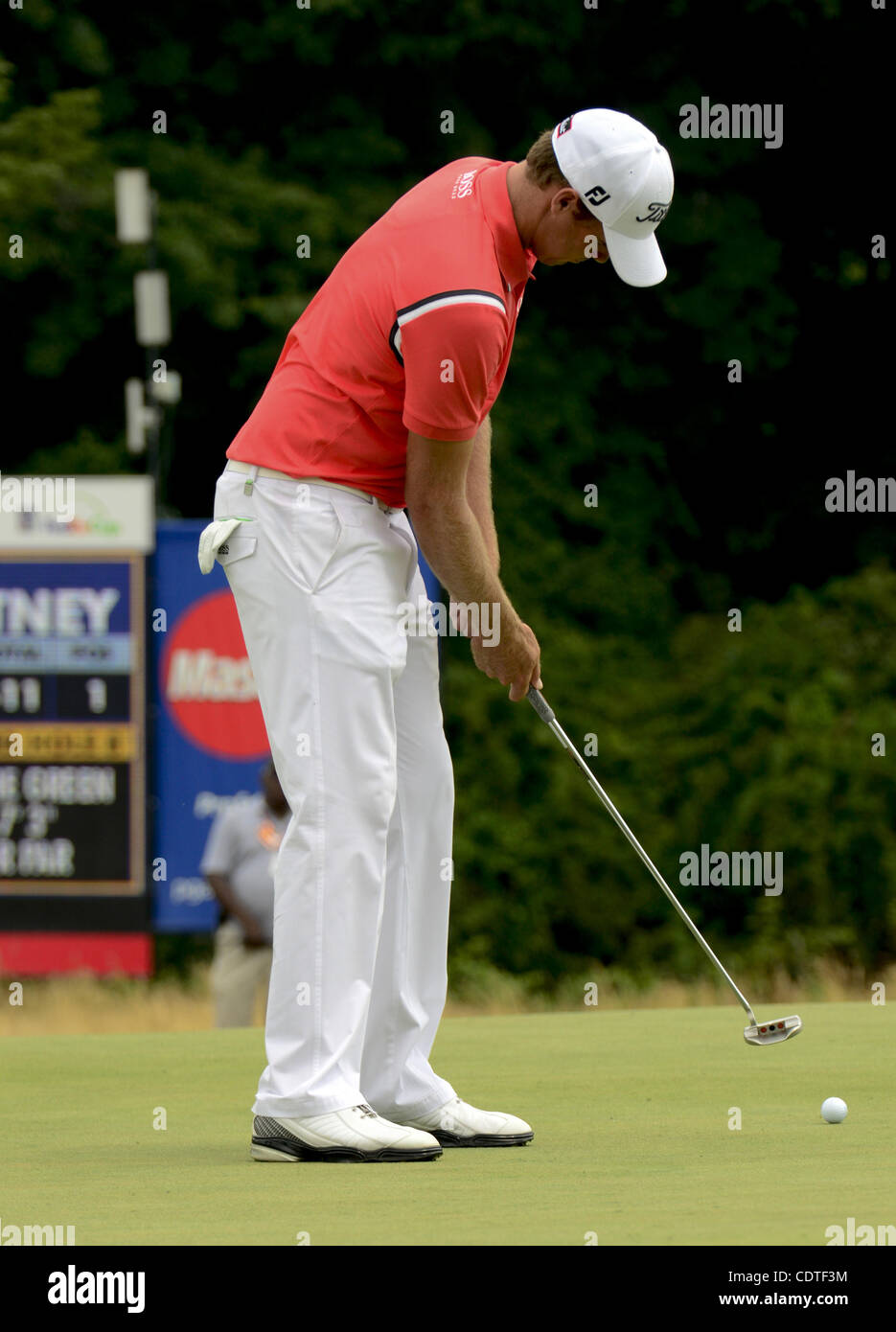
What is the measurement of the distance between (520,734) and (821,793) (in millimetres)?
2159

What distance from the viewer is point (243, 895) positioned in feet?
38.7

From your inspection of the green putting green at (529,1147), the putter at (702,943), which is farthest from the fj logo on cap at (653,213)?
the green putting green at (529,1147)

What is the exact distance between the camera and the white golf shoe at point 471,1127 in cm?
491

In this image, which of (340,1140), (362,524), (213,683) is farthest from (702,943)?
(213,683)

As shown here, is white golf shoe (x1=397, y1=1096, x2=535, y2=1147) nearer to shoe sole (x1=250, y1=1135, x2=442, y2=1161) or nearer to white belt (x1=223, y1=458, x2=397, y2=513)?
shoe sole (x1=250, y1=1135, x2=442, y2=1161)

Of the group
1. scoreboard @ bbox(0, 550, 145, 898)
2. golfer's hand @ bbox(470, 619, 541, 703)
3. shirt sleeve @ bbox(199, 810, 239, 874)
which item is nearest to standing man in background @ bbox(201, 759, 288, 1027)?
shirt sleeve @ bbox(199, 810, 239, 874)

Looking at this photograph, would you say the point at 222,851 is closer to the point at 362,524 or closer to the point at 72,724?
the point at 72,724

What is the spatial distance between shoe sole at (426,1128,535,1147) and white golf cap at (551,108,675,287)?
5.59 feet

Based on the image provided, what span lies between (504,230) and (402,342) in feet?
0.99

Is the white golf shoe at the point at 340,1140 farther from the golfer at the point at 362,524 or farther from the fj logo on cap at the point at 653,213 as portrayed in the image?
the fj logo on cap at the point at 653,213

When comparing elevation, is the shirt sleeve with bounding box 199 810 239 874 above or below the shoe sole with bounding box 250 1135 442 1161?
above

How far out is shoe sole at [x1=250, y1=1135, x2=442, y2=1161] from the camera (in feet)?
15.2
